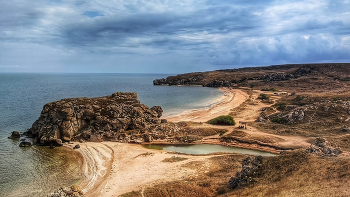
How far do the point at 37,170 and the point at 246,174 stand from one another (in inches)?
928

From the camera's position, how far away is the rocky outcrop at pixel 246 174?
18.4m

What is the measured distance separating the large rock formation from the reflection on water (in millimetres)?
3639

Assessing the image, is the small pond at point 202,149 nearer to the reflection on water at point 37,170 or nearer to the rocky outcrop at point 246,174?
the reflection on water at point 37,170

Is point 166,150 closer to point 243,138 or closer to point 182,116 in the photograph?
point 243,138

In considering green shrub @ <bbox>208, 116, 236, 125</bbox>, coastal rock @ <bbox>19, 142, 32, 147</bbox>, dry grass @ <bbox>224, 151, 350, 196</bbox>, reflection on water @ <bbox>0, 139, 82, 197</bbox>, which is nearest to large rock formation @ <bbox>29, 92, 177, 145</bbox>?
coastal rock @ <bbox>19, 142, 32, 147</bbox>

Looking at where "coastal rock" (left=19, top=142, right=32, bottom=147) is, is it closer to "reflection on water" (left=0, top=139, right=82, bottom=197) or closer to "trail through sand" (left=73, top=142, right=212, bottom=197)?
"reflection on water" (left=0, top=139, right=82, bottom=197)

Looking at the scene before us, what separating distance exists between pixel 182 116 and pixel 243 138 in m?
22.2

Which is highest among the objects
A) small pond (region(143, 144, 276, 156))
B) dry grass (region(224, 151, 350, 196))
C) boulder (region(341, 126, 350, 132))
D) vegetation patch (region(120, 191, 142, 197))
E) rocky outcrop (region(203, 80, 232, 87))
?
rocky outcrop (region(203, 80, 232, 87))

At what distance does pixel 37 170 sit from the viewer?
90.5 feet

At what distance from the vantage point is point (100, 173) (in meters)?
26.7

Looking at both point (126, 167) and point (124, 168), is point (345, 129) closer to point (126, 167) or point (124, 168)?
point (126, 167)

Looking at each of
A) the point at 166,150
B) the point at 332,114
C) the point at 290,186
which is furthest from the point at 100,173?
the point at 332,114

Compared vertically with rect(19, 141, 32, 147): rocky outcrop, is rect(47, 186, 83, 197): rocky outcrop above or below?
above

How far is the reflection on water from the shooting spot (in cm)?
2364
